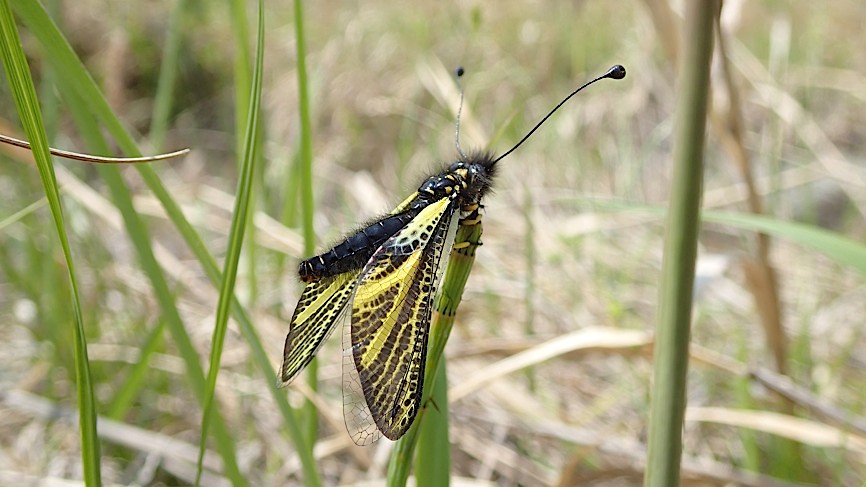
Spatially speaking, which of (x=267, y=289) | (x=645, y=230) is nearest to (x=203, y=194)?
(x=267, y=289)

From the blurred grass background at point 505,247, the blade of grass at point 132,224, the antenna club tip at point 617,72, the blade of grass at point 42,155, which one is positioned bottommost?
the blade of grass at point 42,155

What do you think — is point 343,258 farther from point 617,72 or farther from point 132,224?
point 617,72

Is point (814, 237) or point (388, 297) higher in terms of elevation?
point (814, 237)

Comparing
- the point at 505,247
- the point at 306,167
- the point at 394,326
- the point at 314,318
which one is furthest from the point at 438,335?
the point at 505,247

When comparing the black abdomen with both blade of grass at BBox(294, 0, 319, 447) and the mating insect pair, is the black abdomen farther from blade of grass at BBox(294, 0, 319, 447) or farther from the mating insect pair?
blade of grass at BBox(294, 0, 319, 447)

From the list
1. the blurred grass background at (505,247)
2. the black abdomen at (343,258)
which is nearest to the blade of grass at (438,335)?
the black abdomen at (343,258)

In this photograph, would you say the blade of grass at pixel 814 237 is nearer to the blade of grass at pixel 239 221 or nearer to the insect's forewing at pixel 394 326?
the insect's forewing at pixel 394 326

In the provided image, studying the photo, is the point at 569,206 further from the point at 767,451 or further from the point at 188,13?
the point at 188,13
